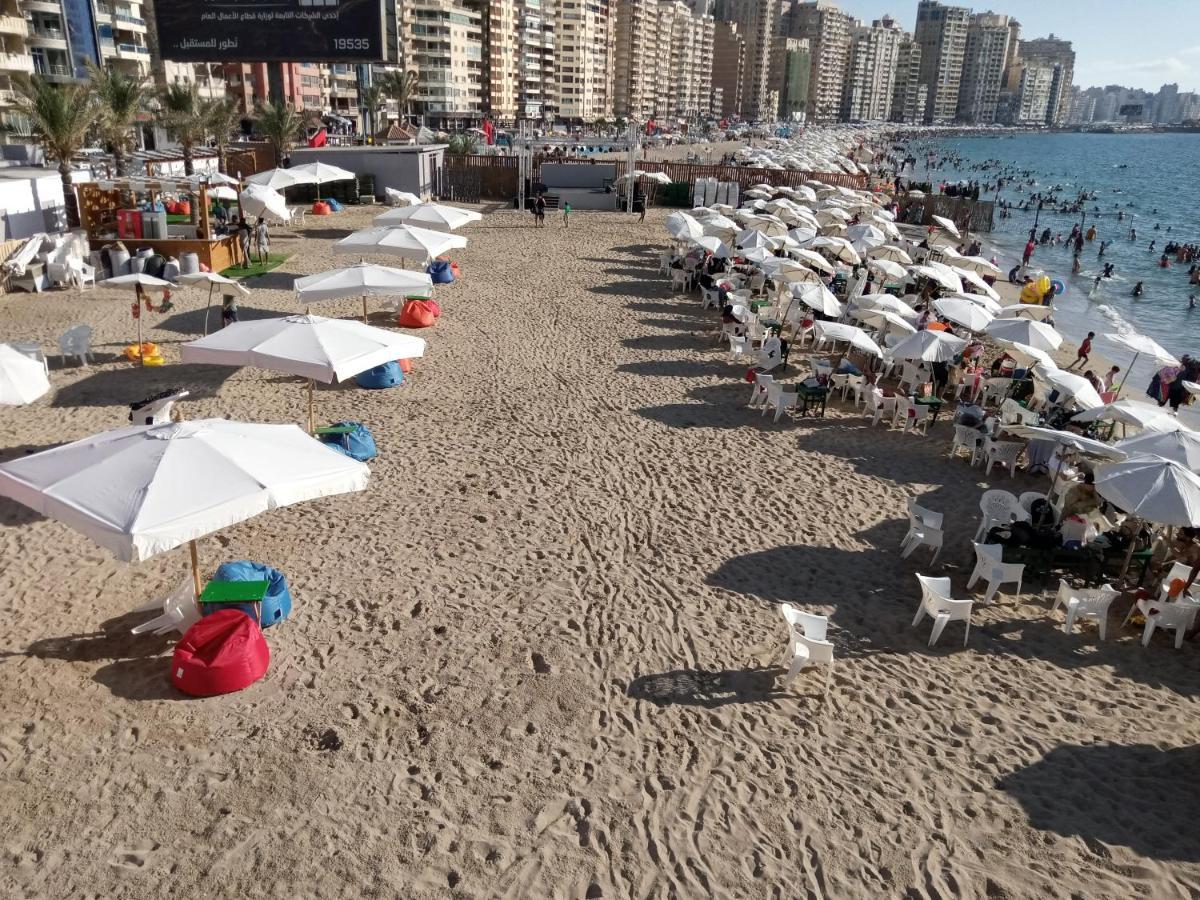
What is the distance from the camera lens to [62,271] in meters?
18.7

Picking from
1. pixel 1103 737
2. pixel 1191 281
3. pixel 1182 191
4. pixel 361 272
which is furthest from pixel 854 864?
pixel 1182 191

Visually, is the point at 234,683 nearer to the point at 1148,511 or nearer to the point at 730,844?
the point at 730,844

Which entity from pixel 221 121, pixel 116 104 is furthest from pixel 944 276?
pixel 221 121

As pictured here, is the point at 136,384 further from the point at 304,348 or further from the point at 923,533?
the point at 923,533

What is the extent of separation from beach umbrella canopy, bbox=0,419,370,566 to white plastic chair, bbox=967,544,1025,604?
602 cm

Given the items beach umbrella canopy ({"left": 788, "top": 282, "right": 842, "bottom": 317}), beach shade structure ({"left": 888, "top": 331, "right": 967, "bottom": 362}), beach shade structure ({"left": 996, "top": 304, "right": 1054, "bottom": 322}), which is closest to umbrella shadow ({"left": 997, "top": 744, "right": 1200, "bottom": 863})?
beach shade structure ({"left": 888, "top": 331, "right": 967, "bottom": 362})

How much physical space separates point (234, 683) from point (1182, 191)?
365 feet

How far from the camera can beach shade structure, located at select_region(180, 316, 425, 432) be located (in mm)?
9523

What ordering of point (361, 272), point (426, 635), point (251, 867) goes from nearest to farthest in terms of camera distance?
point (251, 867) → point (426, 635) → point (361, 272)

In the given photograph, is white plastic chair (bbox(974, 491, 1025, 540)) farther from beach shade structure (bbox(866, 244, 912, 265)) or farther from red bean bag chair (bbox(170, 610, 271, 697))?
beach shade structure (bbox(866, 244, 912, 265))

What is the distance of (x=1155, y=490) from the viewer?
7520 mm

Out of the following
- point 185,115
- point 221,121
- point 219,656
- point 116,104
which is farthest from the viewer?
point 221,121

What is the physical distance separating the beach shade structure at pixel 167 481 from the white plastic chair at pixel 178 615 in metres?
0.33

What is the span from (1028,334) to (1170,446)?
4964mm
